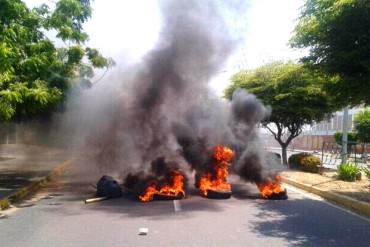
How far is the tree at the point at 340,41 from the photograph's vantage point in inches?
372

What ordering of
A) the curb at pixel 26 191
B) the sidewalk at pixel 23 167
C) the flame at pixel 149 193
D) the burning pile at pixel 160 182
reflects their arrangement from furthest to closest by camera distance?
the sidewalk at pixel 23 167
the burning pile at pixel 160 182
the flame at pixel 149 193
the curb at pixel 26 191

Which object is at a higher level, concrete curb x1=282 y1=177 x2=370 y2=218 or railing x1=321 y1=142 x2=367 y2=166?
railing x1=321 y1=142 x2=367 y2=166

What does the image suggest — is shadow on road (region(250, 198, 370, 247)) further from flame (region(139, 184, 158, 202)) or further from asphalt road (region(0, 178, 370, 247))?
flame (region(139, 184, 158, 202))

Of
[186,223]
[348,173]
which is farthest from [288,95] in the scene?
[186,223]

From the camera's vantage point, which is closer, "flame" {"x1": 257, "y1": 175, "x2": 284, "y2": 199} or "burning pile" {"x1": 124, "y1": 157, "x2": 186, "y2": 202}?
"burning pile" {"x1": 124, "y1": 157, "x2": 186, "y2": 202}

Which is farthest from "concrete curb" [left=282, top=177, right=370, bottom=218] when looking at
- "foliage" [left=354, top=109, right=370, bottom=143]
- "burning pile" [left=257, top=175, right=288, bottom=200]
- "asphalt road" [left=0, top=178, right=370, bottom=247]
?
"foliage" [left=354, top=109, right=370, bottom=143]

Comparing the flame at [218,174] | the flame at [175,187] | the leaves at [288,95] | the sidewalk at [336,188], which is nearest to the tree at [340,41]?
the sidewalk at [336,188]

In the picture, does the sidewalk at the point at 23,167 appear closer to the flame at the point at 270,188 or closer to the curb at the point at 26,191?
the curb at the point at 26,191

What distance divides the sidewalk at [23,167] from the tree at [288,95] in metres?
10.4

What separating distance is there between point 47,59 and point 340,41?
7313 millimetres

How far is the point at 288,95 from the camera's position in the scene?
20.8m

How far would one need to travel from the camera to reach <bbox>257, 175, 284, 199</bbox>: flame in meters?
12.0

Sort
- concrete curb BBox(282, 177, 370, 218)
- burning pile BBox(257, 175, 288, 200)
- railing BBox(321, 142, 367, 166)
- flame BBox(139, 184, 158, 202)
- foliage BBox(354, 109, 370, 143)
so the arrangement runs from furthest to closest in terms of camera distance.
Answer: foliage BBox(354, 109, 370, 143) → railing BBox(321, 142, 367, 166) → burning pile BBox(257, 175, 288, 200) → flame BBox(139, 184, 158, 202) → concrete curb BBox(282, 177, 370, 218)

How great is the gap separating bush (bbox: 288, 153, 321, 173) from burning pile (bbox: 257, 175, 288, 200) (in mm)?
6751
